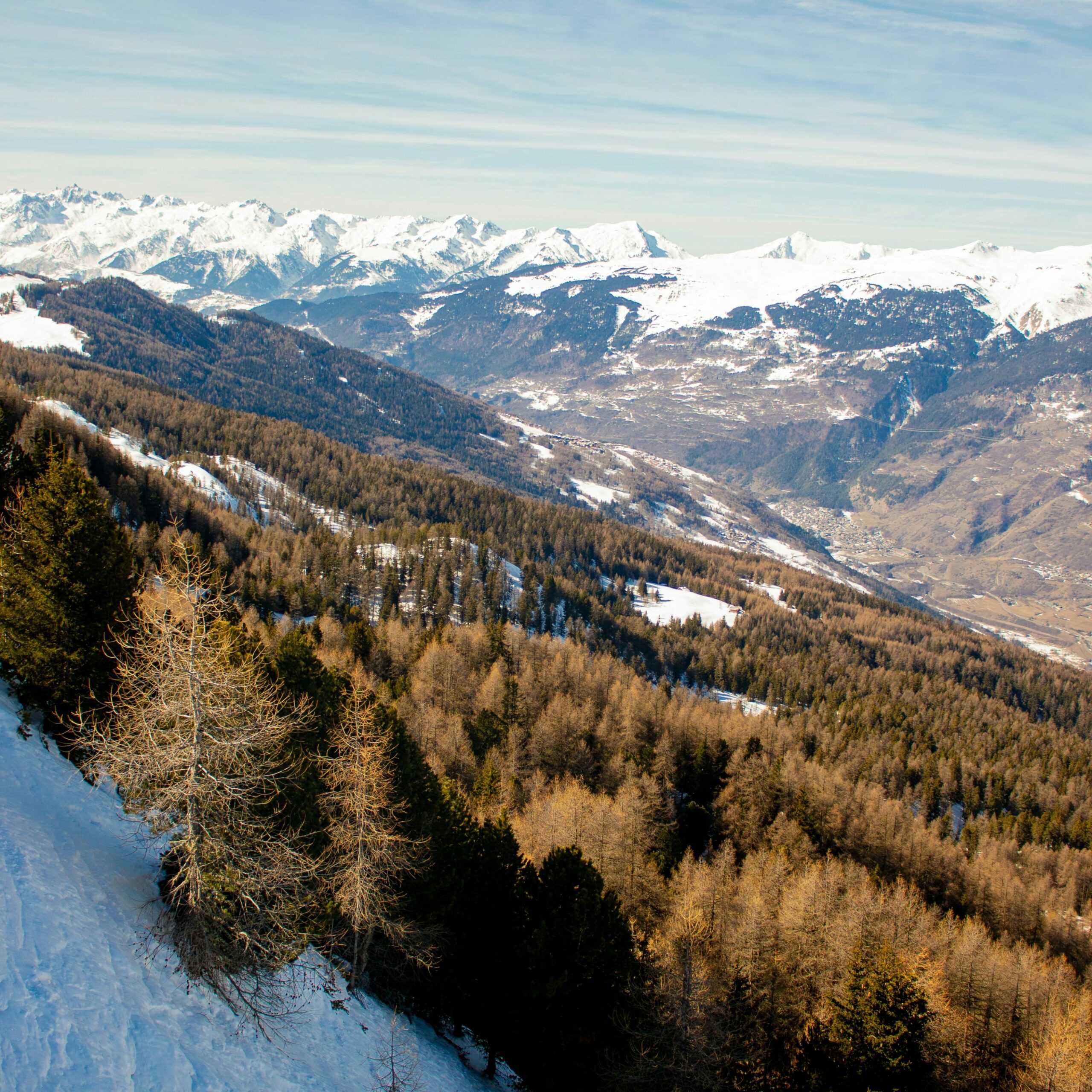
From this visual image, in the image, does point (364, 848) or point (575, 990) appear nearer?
point (364, 848)

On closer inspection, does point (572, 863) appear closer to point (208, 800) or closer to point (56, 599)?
point (208, 800)

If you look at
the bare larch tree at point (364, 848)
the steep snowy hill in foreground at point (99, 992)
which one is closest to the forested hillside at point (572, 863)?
the bare larch tree at point (364, 848)

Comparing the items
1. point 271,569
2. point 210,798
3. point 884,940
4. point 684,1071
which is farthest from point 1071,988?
point 271,569

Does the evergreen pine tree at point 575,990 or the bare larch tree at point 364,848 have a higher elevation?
the bare larch tree at point 364,848

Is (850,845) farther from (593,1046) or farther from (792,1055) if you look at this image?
(593,1046)

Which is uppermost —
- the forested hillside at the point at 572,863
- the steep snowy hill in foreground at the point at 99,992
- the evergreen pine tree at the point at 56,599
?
the evergreen pine tree at the point at 56,599

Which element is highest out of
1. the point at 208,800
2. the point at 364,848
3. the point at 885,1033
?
the point at 208,800

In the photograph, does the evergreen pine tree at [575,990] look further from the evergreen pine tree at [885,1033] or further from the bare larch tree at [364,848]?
the evergreen pine tree at [885,1033]

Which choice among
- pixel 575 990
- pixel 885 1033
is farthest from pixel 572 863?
pixel 885 1033
